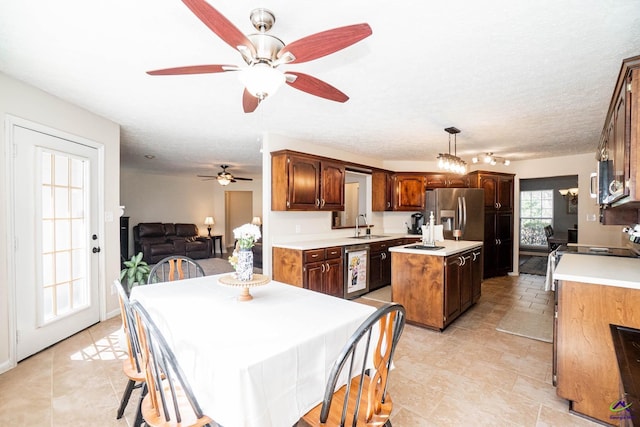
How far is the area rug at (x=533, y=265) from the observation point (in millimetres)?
6600

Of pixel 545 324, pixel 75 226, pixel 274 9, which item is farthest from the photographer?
pixel 545 324

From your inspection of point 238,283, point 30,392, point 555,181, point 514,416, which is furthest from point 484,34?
point 555,181

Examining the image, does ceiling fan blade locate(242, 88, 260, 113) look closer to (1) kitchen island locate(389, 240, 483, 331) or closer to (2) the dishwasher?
(1) kitchen island locate(389, 240, 483, 331)

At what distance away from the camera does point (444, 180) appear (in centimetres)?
594

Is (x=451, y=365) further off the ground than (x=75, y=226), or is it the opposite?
(x=75, y=226)

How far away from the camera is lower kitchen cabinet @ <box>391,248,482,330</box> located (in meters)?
3.22

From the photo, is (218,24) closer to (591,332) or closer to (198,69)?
(198,69)

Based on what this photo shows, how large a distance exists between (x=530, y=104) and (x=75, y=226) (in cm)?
480

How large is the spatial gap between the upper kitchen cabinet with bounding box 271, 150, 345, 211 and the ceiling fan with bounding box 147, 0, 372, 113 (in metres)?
2.23

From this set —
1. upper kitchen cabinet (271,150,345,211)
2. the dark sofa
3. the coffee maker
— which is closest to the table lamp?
the dark sofa

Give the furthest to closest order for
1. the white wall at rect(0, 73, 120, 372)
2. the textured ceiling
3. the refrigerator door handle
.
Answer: the refrigerator door handle < the white wall at rect(0, 73, 120, 372) < the textured ceiling

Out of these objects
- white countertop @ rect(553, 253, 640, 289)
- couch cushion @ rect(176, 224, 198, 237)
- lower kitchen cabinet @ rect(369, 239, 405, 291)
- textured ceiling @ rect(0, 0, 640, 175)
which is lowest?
lower kitchen cabinet @ rect(369, 239, 405, 291)

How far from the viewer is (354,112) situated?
127 inches

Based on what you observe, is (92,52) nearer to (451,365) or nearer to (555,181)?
(451,365)
